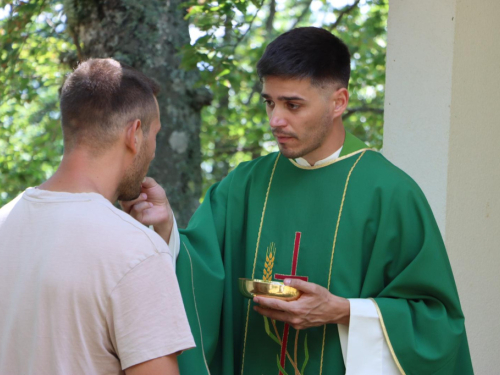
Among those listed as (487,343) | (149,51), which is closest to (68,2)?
(149,51)

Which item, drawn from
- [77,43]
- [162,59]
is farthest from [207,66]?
[77,43]

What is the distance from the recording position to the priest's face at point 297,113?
286 centimetres

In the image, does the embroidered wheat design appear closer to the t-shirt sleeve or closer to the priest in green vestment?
the priest in green vestment

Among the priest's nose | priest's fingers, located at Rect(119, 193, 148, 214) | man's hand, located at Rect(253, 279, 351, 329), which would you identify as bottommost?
man's hand, located at Rect(253, 279, 351, 329)

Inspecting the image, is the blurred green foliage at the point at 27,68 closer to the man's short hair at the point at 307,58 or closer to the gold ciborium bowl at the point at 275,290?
the man's short hair at the point at 307,58

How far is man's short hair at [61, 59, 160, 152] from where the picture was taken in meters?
2.04

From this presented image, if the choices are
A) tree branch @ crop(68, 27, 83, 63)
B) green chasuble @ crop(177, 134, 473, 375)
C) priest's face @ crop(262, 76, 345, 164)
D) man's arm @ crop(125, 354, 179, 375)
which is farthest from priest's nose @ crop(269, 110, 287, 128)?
tree branch @ crop(68, 27, 83, 63)

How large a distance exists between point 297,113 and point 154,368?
1.39 metres

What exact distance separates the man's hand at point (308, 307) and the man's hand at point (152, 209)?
561mm

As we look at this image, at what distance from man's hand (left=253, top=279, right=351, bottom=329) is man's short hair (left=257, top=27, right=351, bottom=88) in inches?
35.8

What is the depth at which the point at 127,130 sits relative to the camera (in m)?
2.08

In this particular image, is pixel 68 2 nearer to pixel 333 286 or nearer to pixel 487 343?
pixel 333 286

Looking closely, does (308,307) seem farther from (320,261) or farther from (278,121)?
(278,121)

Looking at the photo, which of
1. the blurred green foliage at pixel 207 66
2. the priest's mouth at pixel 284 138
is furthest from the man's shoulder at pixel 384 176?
the blurred green foliage at pixel 207 66
